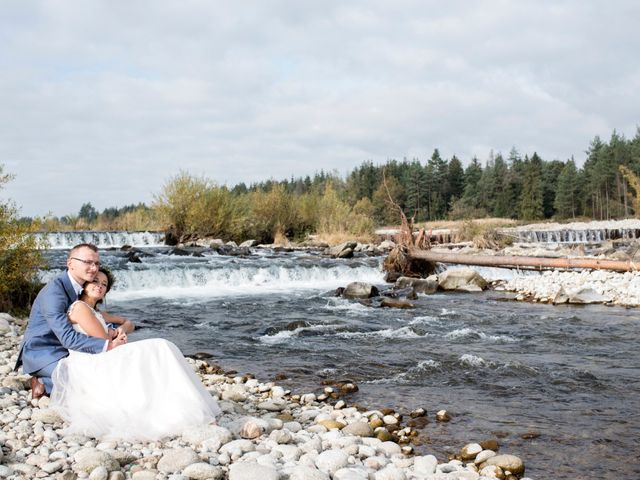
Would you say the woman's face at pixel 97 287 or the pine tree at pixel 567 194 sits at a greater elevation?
the pine tree at pixel 567 194

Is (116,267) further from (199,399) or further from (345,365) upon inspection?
(199,399)

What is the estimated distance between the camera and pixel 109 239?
26.4 m

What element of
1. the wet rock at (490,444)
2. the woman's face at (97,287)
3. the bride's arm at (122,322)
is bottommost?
the wet rock at (490,444)

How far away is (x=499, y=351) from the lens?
766 cm

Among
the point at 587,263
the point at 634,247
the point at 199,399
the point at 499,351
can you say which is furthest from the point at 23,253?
the point at 634,247

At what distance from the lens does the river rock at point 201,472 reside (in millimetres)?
3242

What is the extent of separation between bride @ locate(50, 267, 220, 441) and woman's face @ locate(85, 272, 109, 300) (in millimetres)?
478

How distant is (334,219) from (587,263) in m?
18.3

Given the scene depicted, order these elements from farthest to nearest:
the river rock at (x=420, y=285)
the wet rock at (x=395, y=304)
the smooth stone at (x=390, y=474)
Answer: the river rock at (x=420, y=285) → the wet rock at (x=395, y=304) → the smooth stone at (x=390, y=474)

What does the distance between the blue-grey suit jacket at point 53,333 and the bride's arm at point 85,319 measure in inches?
1.8

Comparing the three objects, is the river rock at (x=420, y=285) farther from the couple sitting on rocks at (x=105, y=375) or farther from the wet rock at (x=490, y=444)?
the couple sitting on rocks at (x=105, y=375)

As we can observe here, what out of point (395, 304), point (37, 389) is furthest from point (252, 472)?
point (395, 304)

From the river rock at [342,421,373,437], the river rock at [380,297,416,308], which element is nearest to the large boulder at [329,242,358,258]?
the river rock at [380,297,416,308]

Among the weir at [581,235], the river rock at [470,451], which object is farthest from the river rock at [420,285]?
the weir at [581,235]
